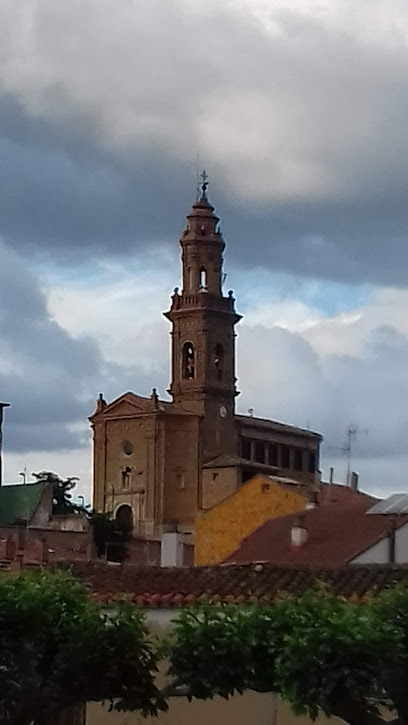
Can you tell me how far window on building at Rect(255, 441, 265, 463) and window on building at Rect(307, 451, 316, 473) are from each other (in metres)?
6.17

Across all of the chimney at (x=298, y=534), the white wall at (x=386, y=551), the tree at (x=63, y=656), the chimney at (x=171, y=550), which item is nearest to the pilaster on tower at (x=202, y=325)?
the chimney at (x=171, y=550)

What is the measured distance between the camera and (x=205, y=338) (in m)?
121

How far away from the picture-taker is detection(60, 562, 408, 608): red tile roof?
23.4 m

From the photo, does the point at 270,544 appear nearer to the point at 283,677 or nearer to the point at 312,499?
the point at 312,499

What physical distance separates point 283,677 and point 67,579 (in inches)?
123

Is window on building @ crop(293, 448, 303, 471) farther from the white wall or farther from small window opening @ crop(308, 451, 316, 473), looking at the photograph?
the white wall

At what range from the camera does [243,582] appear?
24953 millimetres

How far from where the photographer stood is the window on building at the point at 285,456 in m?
127

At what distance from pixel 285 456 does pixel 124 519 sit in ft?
56.2

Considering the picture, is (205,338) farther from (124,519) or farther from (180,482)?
(124,519)

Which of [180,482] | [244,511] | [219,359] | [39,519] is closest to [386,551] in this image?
[244,511]

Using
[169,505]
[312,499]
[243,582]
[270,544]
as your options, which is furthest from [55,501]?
[243,582]

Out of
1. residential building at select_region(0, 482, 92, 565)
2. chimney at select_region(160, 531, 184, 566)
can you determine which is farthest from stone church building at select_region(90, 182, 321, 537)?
chimney at select_region(160, 531, 184, 566)

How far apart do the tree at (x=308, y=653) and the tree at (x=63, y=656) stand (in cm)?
46
